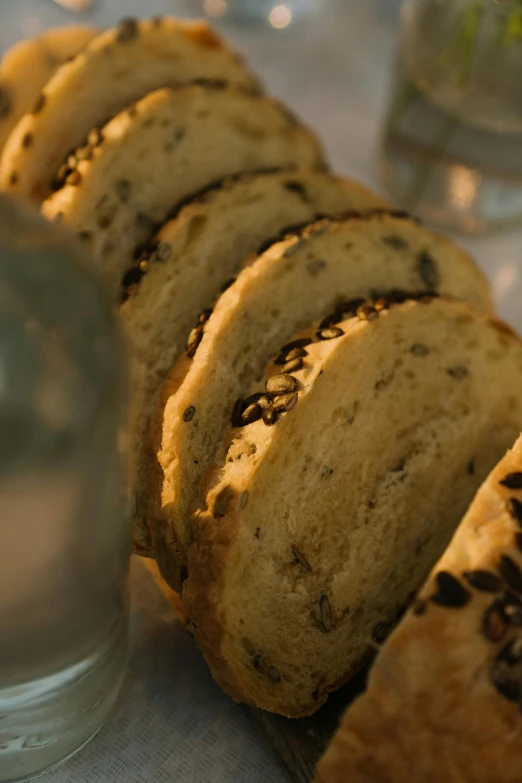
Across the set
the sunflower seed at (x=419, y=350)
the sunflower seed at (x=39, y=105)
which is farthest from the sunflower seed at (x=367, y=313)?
the sunflower seed at (x=39, y=105)

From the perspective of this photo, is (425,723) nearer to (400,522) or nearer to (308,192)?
(400,522)

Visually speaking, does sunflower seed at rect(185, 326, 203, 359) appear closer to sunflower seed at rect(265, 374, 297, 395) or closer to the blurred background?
sunflower seed at rect(265, 374, 297, 395)

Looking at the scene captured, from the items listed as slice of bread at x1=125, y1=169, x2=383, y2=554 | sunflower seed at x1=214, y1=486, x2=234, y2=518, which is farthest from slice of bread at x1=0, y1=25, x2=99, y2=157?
sunflower seed at x1=214, y1=486, x2=234, y2=518

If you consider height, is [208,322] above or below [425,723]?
above

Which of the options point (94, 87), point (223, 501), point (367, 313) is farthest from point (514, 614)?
point (94, 87)

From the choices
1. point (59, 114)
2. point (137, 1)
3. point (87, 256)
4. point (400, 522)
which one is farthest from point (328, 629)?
point (137, 1)

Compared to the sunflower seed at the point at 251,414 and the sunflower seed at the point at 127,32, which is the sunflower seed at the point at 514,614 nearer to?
the sunflower seed at the point at 251,414
